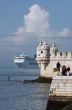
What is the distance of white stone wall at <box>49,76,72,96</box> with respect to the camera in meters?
32.8

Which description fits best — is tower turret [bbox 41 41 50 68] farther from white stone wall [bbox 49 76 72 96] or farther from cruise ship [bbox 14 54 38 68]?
cruise ship [bbox 14 54 38 68]

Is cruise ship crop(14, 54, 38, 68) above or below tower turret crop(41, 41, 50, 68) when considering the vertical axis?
above

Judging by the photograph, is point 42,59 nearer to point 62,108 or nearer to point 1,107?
point 1,107

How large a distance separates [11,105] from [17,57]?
146 meters

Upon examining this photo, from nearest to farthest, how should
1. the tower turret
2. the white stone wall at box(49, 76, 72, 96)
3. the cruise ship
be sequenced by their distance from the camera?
the white stone wall at box(49, 76, 72, 96)
the tower turret
the cruise ship

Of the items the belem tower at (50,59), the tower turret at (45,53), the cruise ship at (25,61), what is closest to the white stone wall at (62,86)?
the belem tower at (50,59)

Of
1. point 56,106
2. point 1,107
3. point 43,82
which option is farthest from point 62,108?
point 43,82

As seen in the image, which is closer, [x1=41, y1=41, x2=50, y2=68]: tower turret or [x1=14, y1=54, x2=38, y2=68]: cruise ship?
[x1=41, y1=41, x2=50, y2=68]: tower turret

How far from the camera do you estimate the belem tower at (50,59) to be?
3091 inches

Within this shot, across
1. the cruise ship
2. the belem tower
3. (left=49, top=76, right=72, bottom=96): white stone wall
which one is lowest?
(left=49, top=76, right=72, bottom=96): white stone wall

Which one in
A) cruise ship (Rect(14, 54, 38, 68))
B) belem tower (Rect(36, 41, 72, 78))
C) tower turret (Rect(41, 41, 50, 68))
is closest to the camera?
belem tower (Rect(36, 41, 72, 78))

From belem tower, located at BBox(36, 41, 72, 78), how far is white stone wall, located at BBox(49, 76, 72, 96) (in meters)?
44.8

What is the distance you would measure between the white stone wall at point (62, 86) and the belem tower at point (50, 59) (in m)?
44.8

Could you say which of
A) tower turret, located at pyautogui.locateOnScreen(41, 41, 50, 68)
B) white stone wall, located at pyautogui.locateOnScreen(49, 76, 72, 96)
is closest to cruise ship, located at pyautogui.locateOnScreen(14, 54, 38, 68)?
tower turret, located at pyautogui.locateOnScreen(41, 41, 50, 68)
